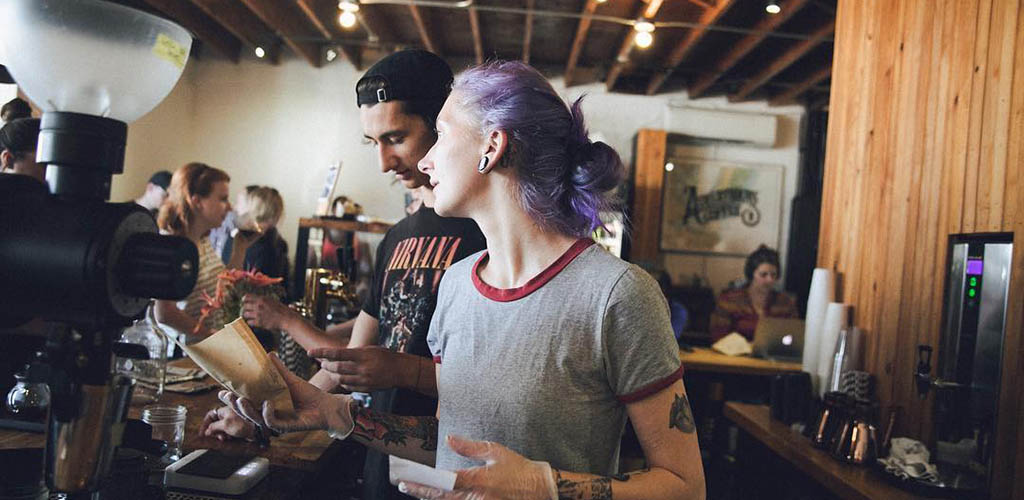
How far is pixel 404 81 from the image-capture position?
1.72 meters

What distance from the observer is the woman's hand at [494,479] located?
93cm

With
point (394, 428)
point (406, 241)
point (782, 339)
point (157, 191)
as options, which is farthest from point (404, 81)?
point (157, 191)

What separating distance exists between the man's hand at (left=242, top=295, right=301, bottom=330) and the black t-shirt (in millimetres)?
368

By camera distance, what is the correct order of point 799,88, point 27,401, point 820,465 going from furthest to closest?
point 799,88
point 820,465
point 27,401

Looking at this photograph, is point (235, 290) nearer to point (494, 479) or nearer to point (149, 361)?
Answer: point (149, 361)

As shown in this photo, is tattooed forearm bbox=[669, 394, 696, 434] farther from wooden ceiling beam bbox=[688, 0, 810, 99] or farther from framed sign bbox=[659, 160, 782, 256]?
framed sign bbox=[659, 160, 782, 256]

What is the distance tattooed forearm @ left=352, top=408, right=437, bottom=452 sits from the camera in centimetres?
131

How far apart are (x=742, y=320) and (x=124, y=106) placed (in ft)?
18.0

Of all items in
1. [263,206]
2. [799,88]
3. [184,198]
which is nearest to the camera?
[184,198]

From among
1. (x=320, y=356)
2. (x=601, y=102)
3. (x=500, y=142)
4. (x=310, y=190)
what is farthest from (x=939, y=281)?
(x=310, y=190)

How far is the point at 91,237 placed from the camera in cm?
76

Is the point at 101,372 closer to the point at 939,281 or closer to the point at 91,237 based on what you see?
the point at 91,237

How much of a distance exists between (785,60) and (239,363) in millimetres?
5427

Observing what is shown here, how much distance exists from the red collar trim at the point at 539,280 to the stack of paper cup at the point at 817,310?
6.84 feet
